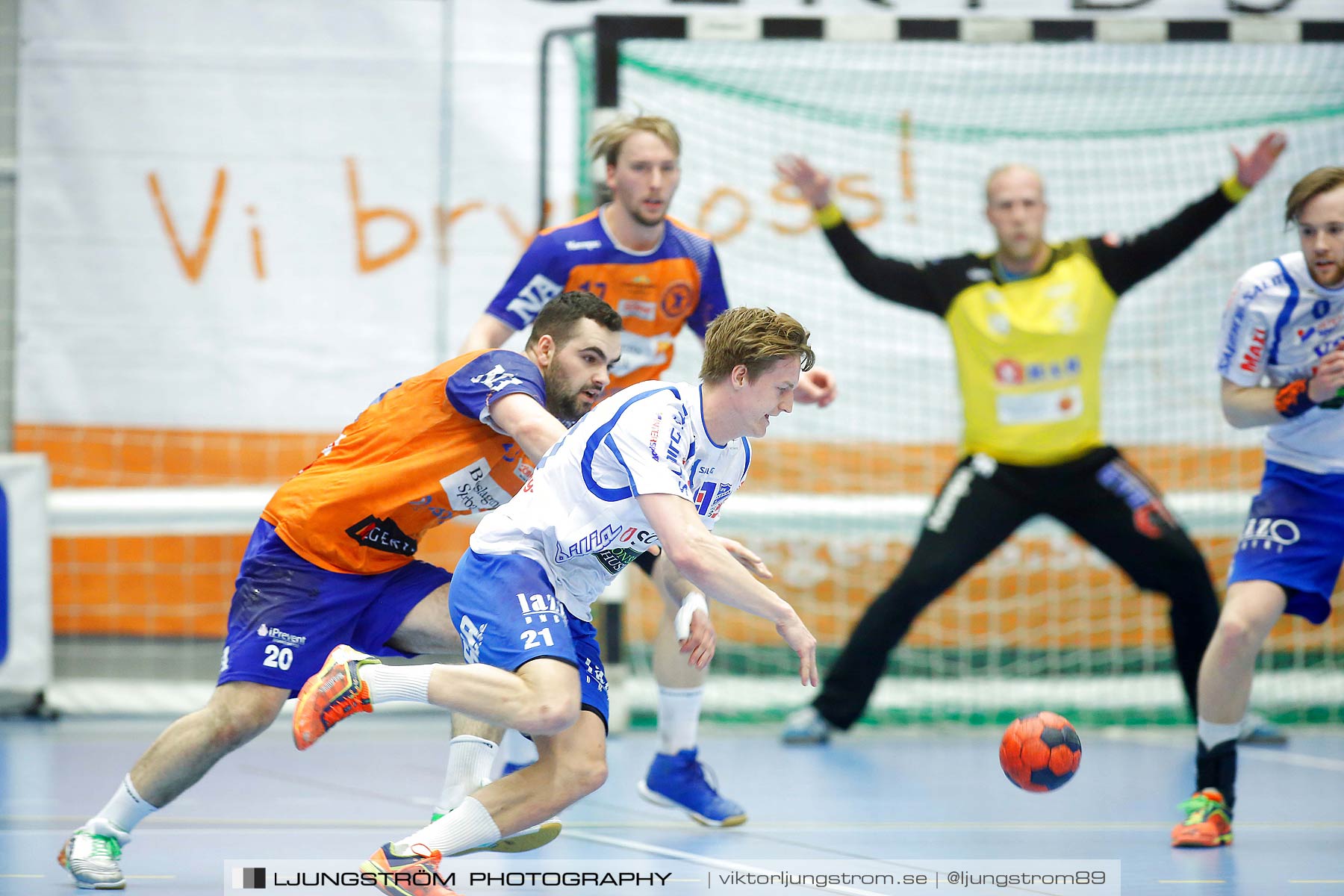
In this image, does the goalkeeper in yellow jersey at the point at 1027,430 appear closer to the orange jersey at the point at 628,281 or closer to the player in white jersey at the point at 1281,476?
the orange jersey at the point at 628,281

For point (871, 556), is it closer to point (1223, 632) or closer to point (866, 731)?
point (866, 731)

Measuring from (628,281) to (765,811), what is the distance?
77.8 inches

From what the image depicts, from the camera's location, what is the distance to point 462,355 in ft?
14.2

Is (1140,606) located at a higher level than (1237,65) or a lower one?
lower

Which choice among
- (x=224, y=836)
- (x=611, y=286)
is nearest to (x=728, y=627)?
(x=611, y=286)

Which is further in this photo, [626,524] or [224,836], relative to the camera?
[224,836]

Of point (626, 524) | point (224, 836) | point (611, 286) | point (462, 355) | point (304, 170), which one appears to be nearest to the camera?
point (626, 524)

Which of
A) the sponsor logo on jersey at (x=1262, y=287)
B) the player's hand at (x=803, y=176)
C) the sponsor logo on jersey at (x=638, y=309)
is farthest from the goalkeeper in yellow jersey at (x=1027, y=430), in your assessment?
the sponsor logo on jersey at (x=1262, y=287)

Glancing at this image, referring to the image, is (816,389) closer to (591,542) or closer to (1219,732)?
(591,542)

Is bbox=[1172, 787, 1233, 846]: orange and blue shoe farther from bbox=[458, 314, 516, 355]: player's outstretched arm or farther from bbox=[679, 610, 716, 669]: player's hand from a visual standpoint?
bbox=[458, 314, 516, 355]: player's outstretched arm

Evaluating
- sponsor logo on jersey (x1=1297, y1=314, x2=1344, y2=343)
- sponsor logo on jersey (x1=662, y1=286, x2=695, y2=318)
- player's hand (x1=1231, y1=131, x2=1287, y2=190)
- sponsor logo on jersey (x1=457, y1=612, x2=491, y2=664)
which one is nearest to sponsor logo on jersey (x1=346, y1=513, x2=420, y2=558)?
sponsor logo on jersey (x1=457, y1=612, x2=491, y2=664)

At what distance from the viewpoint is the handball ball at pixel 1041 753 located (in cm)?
416

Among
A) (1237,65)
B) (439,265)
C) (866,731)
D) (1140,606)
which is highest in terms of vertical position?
(1237,65)

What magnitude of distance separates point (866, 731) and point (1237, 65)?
4368 mm
